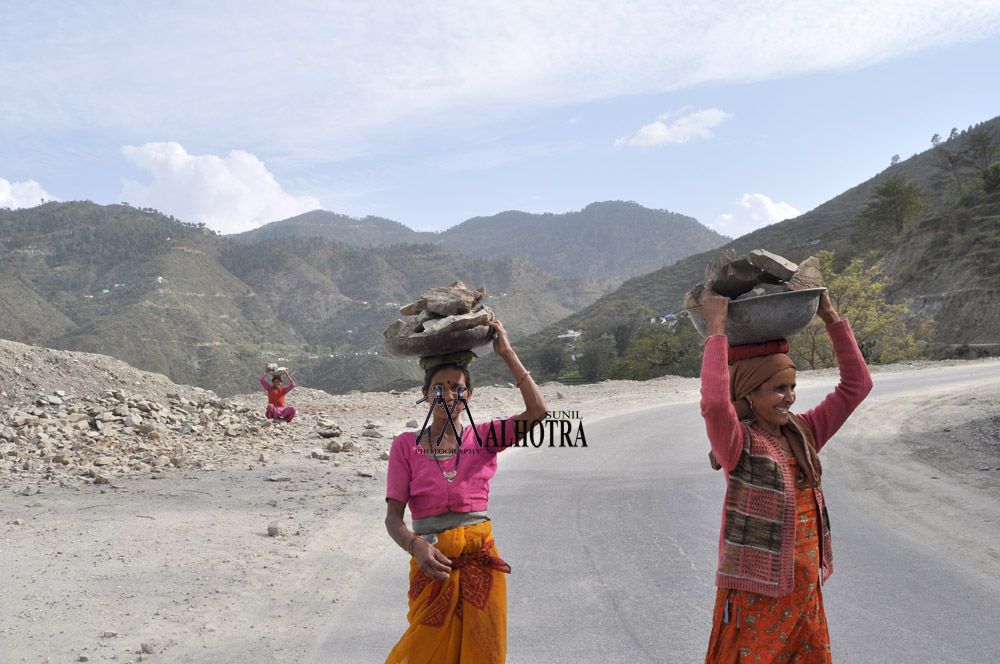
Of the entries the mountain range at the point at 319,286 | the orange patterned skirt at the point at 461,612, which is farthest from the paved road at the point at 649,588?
the mountain range at the point at 319,286

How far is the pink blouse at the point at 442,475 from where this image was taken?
2.73 meters

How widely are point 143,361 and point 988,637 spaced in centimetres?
7162

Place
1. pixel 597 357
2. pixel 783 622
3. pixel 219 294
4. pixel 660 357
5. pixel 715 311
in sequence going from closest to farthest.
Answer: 1. pixel 783 622
2. pixel 715 311
3. pixel 660 357
4. pixel 597 357
5. pixel 219 294

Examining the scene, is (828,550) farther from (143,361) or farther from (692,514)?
(143,361)

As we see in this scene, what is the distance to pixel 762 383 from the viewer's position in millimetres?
2602

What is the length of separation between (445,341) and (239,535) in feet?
16.1

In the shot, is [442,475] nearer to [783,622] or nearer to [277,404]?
[783,622]

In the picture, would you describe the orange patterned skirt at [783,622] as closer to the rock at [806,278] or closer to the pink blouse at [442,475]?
the rock at [806,278]

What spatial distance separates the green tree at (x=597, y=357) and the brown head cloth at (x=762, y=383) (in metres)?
39.6

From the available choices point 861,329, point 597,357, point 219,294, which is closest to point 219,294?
point 219,294

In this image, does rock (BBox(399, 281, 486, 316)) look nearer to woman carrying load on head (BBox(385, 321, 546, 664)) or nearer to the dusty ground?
woman carrying load on head (BBox(385, 321, 546, 664))

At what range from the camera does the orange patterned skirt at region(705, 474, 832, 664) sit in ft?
7.96

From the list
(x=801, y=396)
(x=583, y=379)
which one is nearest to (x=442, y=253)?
(x=583, y=379)

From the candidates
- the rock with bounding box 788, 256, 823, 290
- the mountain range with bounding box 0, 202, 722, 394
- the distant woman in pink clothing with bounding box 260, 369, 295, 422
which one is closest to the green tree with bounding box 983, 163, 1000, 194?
the mountain range with bounding box 0, 202, 722, 394
